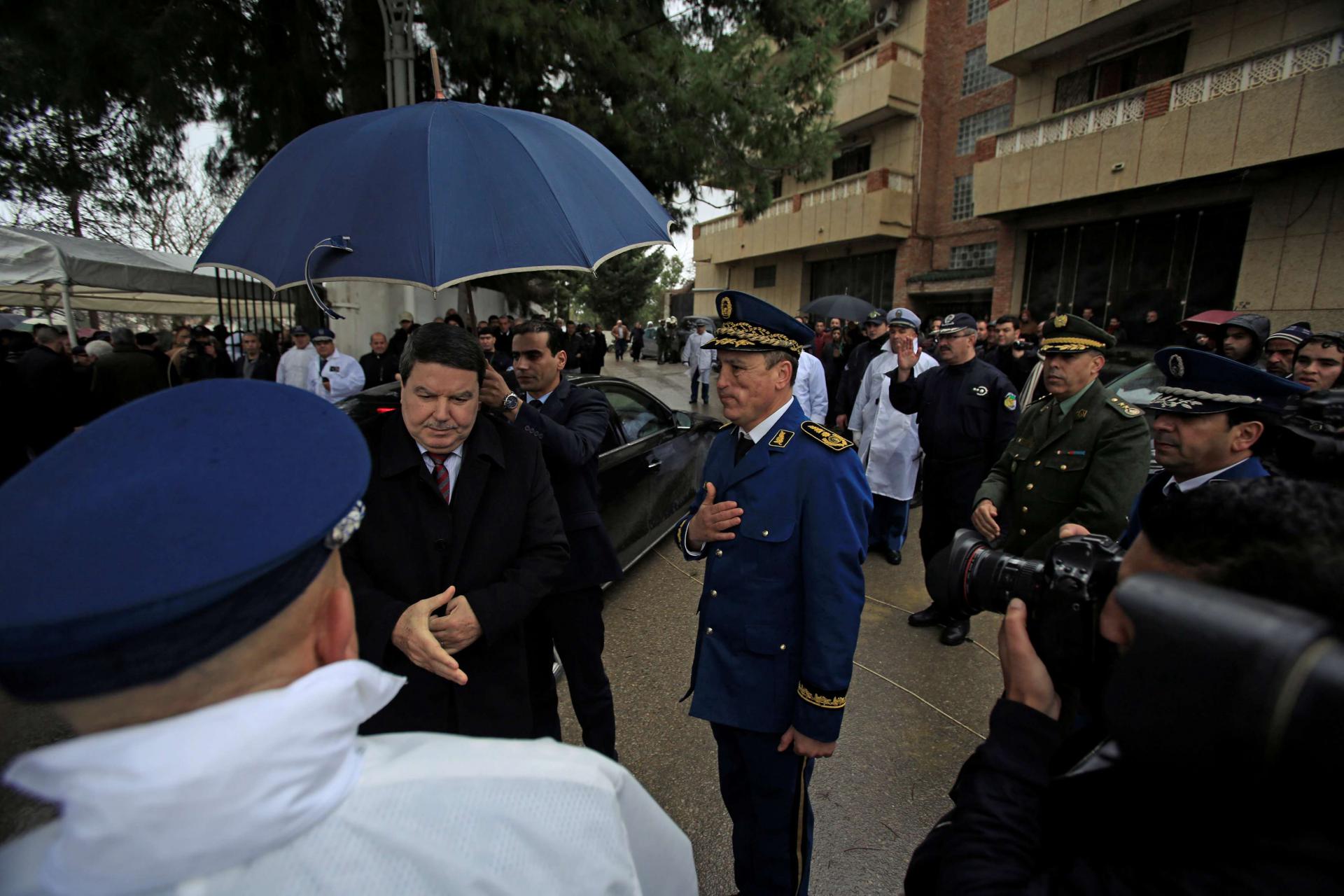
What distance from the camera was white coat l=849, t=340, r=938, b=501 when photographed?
5.16m

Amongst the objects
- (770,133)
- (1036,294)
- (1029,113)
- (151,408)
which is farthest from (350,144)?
(1029,113)

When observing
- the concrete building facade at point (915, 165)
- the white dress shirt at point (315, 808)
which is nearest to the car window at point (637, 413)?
the white dress shirt at point (315, 808)

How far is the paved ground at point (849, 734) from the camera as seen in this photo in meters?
2.34

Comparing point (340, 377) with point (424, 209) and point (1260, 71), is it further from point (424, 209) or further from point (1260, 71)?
point (1260, 71)

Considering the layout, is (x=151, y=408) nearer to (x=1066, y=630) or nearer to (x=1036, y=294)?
(x=1066, y=630)

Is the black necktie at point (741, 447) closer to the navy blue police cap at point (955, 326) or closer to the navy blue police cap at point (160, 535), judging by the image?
the navy blue police cap at point (160, 535)

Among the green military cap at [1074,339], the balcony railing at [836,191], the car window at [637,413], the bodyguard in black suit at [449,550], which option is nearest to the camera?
the bodyguard in black suit at [449,550]

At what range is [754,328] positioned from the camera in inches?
84.1

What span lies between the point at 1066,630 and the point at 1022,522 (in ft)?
6.84

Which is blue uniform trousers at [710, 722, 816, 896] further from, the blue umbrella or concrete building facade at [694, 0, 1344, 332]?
concrete building facade at [694, 0, 1344, 332]

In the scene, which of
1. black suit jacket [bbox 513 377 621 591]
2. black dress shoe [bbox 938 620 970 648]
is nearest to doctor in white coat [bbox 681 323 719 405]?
black dress shoe [bbox 938 620 970 648]

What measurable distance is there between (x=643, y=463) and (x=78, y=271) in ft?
27.9

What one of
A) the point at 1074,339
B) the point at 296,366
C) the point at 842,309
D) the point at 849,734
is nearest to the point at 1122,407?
the point at 1074,339

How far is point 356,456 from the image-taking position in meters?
0.67
